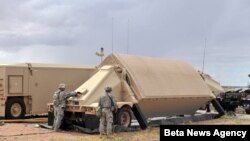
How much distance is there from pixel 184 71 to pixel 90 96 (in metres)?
6.51

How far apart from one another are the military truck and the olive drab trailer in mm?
3492

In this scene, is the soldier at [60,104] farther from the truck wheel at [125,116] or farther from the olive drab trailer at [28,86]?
the olive drab trailer at [28,86]

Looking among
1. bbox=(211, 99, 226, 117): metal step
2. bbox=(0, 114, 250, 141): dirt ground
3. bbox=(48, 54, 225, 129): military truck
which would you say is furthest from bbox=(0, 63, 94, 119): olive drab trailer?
bbox=(211, 99, 226, 117): metal step

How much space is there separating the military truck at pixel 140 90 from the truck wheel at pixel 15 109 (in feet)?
12.0

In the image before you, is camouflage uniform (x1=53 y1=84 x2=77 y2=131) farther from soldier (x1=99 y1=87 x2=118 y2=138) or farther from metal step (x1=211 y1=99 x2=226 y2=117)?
metal step (x1=211 y1=99 x2=226 y2=117)

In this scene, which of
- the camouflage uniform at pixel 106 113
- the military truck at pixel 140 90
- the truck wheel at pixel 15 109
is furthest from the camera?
the truck wheel at pixel 15 109

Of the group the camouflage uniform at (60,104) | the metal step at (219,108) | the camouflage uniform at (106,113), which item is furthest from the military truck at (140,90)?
the metal step at (219,108)

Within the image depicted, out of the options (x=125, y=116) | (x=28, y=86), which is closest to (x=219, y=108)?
(x=125, y=116)

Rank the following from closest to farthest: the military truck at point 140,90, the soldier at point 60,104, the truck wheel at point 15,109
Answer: the soldier at point 60,104
the military truck at point 140,90
the truck wheel at point 15,109

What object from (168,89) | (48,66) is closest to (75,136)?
(168,89)

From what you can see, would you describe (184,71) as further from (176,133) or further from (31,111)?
(176,133)

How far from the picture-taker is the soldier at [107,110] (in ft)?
51.6

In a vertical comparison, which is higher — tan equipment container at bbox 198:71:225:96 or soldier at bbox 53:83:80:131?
tan equipment container at bbox 198:71:225:96

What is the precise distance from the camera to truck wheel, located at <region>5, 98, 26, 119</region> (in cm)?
2083
